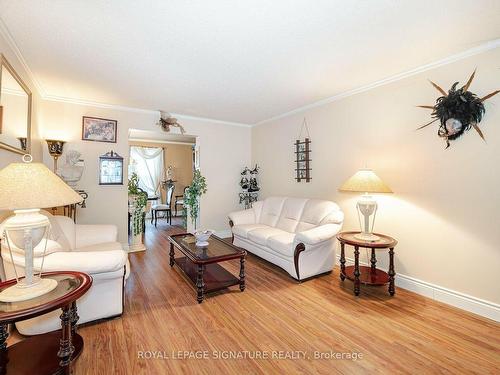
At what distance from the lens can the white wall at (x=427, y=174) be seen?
85.6 inches

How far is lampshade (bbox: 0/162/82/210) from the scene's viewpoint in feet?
4.29

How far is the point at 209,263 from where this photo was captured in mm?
2463

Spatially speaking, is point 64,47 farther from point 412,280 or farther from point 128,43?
point 412,280

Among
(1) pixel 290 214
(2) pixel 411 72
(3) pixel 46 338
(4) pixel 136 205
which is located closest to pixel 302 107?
(2) pixel 411 72

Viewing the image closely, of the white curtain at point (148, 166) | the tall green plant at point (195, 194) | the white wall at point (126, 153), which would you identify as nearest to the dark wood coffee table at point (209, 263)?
the tall green plant at point (195, 194)

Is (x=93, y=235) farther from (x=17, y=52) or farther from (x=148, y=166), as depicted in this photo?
(x=148, y=166)

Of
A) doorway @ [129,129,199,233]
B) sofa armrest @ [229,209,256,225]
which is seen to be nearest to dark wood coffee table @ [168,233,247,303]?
sofa armrest @ [229,209,256,225]

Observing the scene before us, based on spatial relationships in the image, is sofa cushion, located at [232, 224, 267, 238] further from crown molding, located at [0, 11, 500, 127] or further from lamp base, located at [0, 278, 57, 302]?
lamp base, located at [0, 278, 57, 302]

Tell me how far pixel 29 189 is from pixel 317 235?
255 centimetres

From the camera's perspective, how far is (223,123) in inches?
200

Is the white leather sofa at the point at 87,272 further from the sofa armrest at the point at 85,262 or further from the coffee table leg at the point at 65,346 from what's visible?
the coffee table leg at the point at 65,346

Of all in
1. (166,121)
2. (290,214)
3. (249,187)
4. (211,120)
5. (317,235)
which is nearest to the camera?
(317,235)

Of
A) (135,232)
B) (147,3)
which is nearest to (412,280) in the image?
(147,3)

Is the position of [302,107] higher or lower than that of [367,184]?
higher
